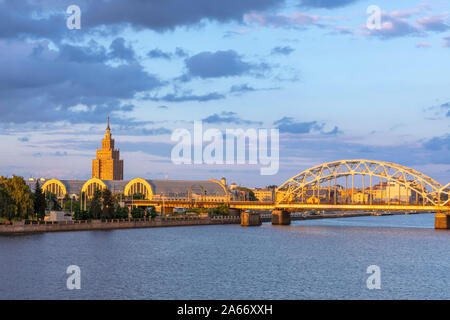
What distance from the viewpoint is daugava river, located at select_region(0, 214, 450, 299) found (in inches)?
2361

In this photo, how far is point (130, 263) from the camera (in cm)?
7944

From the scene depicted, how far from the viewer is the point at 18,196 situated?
11900cm

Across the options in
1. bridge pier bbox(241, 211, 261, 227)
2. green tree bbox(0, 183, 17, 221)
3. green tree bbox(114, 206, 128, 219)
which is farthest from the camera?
bridge pier bbox(241, 211, 261, 227)

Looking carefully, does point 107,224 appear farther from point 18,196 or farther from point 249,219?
point 249,219

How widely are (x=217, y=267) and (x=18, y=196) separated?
54860 millimetres

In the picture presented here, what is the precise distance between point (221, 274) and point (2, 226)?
2091 inches

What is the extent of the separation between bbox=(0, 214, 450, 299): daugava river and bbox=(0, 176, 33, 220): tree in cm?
965

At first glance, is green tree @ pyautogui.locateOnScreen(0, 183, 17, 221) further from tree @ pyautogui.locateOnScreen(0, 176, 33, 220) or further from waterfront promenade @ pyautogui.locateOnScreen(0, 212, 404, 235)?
waterfront promenade @ pyautogui.locateOnScreen(0, 212, 404, 235)

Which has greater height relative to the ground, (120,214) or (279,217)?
(120,214)

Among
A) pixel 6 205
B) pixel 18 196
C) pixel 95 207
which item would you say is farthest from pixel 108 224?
pixel 6 205

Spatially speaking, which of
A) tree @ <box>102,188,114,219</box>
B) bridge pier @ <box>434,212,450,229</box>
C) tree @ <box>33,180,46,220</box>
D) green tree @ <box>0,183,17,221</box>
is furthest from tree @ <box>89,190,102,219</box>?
bridge pier @ <box>434,212,450,229</box>

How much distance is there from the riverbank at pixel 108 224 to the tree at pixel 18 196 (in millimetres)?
3610

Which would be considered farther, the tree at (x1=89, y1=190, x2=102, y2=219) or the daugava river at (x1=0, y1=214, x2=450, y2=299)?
the tree at (x1=89, y1=190, x2=102, y2=219)
